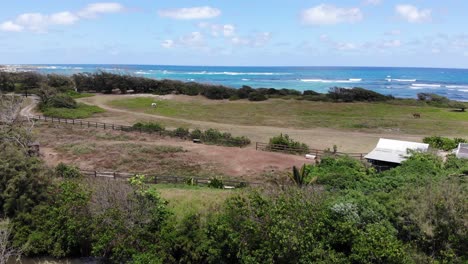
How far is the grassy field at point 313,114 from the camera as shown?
49.3 m

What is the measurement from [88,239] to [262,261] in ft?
25.2

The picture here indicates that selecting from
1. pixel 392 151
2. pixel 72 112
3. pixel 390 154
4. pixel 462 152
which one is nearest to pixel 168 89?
pixel 72 112

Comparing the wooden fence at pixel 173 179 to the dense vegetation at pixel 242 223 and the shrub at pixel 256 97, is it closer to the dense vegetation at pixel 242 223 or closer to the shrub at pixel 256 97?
the dense vegetation at pixel 242 223

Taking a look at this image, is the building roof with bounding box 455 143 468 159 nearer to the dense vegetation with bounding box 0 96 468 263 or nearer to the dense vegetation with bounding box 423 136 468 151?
the dense vegetation with bounding box 423 136 468 151

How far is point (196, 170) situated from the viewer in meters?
29.8

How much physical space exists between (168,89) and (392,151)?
5669cm

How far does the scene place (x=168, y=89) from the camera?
79.2 meters

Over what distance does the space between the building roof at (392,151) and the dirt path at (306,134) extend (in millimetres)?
6831

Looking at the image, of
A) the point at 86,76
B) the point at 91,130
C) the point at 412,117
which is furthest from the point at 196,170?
the point at 86,76

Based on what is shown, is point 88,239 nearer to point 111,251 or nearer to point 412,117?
point 111,251

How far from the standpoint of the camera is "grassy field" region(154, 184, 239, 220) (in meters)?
20.0

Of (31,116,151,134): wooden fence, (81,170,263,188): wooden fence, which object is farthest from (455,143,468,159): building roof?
(31,116,151,134): wooden fence

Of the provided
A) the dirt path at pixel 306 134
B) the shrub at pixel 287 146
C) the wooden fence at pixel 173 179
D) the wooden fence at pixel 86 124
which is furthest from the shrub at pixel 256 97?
the wooden fence at pixel 173 179

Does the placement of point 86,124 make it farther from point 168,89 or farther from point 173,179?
point 168,89
